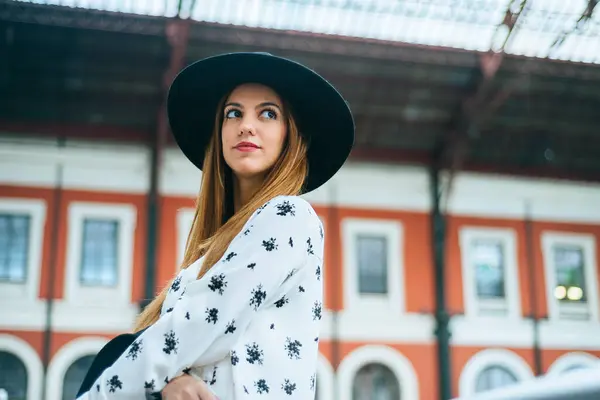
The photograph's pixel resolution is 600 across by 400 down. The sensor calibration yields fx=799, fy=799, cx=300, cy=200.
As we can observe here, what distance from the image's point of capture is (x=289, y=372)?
4.48ft

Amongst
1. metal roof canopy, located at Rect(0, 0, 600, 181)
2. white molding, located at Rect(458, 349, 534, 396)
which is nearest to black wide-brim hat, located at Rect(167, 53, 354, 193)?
metal roof canopy, located at Rect(0, 0, 600, 181)

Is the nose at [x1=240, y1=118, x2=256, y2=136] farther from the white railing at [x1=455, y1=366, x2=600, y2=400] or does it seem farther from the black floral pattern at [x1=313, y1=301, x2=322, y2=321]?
the white railing at [x1=455, y1=366, x2=600, y2=400]

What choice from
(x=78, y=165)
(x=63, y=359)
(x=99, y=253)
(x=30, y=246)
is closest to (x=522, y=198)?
(x=99, y=253)

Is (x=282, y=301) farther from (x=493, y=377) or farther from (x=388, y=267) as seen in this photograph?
(x=493, y=377)

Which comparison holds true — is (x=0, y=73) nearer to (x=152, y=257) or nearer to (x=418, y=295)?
(x=152, y=257)

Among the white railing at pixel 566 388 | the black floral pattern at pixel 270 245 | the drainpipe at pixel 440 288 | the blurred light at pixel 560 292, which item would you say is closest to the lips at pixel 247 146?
the black floral pattern at pixel 270 245

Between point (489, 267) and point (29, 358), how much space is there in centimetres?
887

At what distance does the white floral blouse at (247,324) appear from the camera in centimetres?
128

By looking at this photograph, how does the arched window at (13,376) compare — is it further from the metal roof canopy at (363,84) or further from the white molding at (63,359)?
the metal roof canopy at (363,84)

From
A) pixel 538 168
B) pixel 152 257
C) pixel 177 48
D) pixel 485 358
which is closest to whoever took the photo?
pixel 177 48

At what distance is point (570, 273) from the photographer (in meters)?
16.5

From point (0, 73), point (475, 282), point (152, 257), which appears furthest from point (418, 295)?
point (0, 73)

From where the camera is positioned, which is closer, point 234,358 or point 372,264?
point 234,358

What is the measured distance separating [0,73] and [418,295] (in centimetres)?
857
